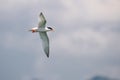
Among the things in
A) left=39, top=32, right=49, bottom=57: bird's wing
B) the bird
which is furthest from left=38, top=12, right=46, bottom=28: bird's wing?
left=39, top=32, right=49, bottom=57: bird's wing

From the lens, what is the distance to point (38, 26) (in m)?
79.6

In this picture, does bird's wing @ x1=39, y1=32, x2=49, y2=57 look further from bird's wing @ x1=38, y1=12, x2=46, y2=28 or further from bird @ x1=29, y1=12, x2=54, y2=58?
bird's wing @ x1=38, y1=12, x2=46, y2=28

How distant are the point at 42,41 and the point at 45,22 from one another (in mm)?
2301

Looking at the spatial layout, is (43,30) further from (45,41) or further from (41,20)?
(45,41)

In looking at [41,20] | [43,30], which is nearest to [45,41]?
[43,30]

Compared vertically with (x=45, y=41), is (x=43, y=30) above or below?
above

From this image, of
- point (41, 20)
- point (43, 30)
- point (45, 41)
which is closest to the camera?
point (41, 20)

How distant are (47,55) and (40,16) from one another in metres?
3.75

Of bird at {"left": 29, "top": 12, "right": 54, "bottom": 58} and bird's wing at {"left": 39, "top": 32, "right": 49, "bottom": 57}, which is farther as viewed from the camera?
bird's wing at {"left": 39, "top": 32, "right": 49, "bottom": 57}

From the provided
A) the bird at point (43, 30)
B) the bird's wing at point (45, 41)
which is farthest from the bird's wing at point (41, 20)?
the bird's wing at point (45, 41)

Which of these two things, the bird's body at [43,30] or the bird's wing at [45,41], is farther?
the bird's wing at [45,41]

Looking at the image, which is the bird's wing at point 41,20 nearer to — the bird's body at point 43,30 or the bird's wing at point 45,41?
the bird's body at point 43,30

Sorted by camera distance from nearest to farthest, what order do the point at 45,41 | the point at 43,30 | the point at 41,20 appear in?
the point at 41,20 < the point at 43,30 < the point at 45,41

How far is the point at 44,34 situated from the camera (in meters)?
80.2
